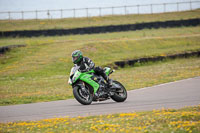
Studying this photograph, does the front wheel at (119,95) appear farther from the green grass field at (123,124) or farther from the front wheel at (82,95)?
the green grass field at (123,124)

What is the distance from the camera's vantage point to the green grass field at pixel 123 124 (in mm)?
7105

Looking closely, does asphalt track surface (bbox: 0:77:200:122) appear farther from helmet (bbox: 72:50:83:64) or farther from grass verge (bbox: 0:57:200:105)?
grass verge (bbox: 0:57:200:105)

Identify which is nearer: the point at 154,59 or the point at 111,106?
the point at 111,106

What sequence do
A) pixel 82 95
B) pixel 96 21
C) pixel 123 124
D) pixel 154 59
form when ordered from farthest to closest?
pixel 96 21 → pixel 154 59 → pixel 82 95 → pixel 123 124

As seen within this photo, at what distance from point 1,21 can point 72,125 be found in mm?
53709

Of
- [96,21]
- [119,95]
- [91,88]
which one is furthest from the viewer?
[96,21]

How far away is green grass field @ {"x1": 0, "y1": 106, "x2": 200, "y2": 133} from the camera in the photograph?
23.3 ft

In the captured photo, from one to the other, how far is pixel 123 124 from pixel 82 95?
13.4 feet

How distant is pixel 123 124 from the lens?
306 inches

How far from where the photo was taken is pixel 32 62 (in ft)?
95.3

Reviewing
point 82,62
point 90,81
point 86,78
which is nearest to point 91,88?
point 90,81

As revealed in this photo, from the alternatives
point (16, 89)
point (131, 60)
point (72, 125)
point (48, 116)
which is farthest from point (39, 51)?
point (72, 125)

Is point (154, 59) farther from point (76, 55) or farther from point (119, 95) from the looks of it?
point (76, 55)

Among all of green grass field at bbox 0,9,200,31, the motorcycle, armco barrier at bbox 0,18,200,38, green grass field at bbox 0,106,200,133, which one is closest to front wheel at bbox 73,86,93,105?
the motorcycle
